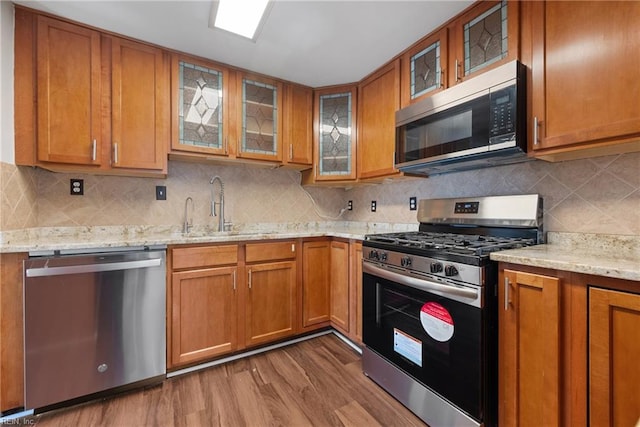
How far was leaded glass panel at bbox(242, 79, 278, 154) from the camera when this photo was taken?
2350 millimetres

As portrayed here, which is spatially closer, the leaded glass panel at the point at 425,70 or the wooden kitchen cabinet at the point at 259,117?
the leaded glass panel at the point at 425,70

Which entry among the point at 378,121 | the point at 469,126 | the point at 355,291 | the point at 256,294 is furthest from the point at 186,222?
the point at 469,126

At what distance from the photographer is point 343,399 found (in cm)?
164

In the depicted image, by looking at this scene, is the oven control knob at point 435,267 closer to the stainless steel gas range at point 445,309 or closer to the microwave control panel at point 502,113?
the stainless steel gas range at point 445,309

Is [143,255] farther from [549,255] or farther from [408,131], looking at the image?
[549,255]

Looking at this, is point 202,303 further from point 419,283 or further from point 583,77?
point 583,77

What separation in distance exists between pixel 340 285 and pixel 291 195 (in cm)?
108

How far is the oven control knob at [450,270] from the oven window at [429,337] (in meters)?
0.14

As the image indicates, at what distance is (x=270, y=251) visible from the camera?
2188 mm

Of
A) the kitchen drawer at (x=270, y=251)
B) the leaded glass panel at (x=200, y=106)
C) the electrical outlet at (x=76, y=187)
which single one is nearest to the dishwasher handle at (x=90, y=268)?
the kitchen drawer at (x=270, y=251)

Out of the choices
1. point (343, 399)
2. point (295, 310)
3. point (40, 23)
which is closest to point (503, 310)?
point (343, 399)

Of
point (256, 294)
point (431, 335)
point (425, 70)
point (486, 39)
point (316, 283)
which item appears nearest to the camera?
point (431, 335)

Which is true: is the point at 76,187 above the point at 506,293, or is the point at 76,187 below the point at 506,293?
above

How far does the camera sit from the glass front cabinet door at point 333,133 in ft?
8.60
